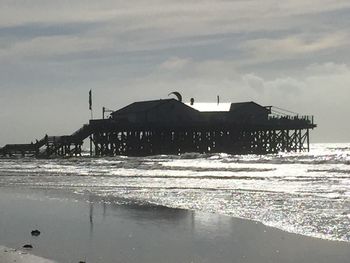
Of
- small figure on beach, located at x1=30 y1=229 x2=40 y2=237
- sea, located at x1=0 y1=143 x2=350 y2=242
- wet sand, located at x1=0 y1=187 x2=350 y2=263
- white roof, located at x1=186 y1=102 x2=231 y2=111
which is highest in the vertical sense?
white roof, located at x1=186 y1=102 x2=231 y2=111

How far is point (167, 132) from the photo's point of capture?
7100cm

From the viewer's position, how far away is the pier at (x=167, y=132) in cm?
6869

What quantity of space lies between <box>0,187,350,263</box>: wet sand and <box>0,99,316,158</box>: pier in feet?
164

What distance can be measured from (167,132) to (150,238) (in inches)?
2287

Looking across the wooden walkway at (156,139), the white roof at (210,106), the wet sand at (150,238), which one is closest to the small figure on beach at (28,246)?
the wet sand at (150,238)

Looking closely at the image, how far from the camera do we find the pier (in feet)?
225

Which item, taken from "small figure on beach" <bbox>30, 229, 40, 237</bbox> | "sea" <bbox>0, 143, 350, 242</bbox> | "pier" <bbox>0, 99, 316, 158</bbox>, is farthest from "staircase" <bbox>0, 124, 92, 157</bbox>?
"small figure on beach" <bbox>30, 229, 40, 237</bbox>

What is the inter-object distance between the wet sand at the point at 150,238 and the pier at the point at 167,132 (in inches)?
1971

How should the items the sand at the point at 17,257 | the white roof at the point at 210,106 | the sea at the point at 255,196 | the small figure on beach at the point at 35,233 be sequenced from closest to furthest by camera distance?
the sand at the point at 17,257 < the small figure on beach at the point at 35,233 < the sea at the point at 255,196 < the white roof at the point at 210,106

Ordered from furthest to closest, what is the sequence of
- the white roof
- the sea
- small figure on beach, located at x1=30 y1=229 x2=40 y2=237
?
the white roof
the sea
small figure on beach, located at x1=30 y1=229 x2=40 y2=237

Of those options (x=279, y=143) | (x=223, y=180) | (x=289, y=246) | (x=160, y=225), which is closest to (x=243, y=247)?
(x=289, y=246)

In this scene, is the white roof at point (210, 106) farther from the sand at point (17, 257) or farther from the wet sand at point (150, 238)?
the sand at point (17, 257)

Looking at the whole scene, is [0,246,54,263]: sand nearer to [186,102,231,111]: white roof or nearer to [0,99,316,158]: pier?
[0,99,316,158]: pier

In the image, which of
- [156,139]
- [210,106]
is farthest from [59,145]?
[210,106]
